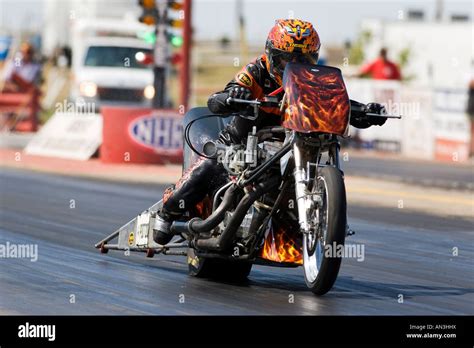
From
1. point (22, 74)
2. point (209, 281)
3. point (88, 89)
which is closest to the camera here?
point (209, 281)

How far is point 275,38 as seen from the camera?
332 inches

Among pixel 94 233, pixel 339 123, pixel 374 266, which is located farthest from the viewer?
pixel 94 233

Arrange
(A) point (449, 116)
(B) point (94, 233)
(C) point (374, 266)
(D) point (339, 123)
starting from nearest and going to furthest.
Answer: (D) point (339, 123)
(C) point (374, 266)
(B) point (94, 233)
(A) point (449, 116)

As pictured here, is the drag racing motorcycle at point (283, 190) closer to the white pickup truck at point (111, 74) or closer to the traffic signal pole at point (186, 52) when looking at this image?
the traffic signal pole at point (186, 52)

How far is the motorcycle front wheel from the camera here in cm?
762

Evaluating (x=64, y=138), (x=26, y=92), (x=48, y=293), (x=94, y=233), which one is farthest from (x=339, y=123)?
(x=26, y=92)

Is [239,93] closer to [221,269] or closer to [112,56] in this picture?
[221,269]

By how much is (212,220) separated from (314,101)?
1246 mm

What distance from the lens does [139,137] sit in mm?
21562

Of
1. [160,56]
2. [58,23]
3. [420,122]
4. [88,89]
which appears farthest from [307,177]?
[58,23]

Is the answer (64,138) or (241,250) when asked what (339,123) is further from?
(64,138)

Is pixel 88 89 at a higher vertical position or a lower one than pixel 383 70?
lower

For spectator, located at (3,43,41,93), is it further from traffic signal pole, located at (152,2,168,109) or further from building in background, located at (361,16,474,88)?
building in background, located at (361,16,474,88)

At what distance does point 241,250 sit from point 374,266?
83.6 inches
